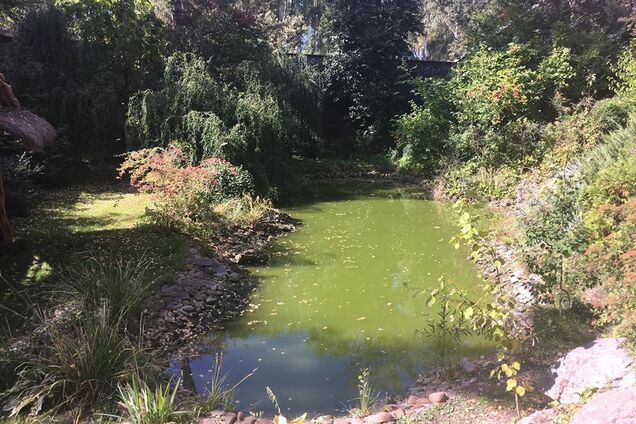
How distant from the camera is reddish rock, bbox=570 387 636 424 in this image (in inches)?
104

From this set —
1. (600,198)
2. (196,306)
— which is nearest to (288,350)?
(196,306)

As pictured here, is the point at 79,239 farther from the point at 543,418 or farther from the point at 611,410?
the point at 611,410

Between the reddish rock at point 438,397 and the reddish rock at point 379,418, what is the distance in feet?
1.56

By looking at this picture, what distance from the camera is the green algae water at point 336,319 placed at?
479 cm

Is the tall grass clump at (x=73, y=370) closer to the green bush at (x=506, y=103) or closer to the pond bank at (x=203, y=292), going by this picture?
the pond bank at (x=203, y=292)

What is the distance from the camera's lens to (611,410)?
2730 millimetres

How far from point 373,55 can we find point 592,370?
15851mm

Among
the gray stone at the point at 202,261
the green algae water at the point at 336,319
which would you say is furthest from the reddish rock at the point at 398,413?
the gray stone at the point at 202,261

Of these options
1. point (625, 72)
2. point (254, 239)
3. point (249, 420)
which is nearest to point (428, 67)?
point (625, 72)

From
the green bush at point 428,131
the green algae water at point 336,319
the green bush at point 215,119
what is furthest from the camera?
the green bush at point 428,131

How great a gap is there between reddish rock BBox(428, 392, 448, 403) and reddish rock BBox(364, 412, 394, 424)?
1.56ft

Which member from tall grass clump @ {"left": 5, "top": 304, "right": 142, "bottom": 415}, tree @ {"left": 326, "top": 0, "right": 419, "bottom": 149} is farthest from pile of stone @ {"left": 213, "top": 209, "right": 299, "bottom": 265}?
tree @ {"left": 326, "top": 0, "right": 419, "bottom": 149}

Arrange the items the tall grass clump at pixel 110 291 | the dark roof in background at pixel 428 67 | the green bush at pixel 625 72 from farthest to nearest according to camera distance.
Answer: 1. the dark roof in background at pixel 428 67
2. the green bush at pixel 625 72
3. the tall grass clump at pixel 110 291

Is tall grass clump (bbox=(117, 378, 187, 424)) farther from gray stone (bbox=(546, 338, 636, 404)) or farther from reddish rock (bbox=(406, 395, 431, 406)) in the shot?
gray stone (bbox=(546, 338, 636, 404))
